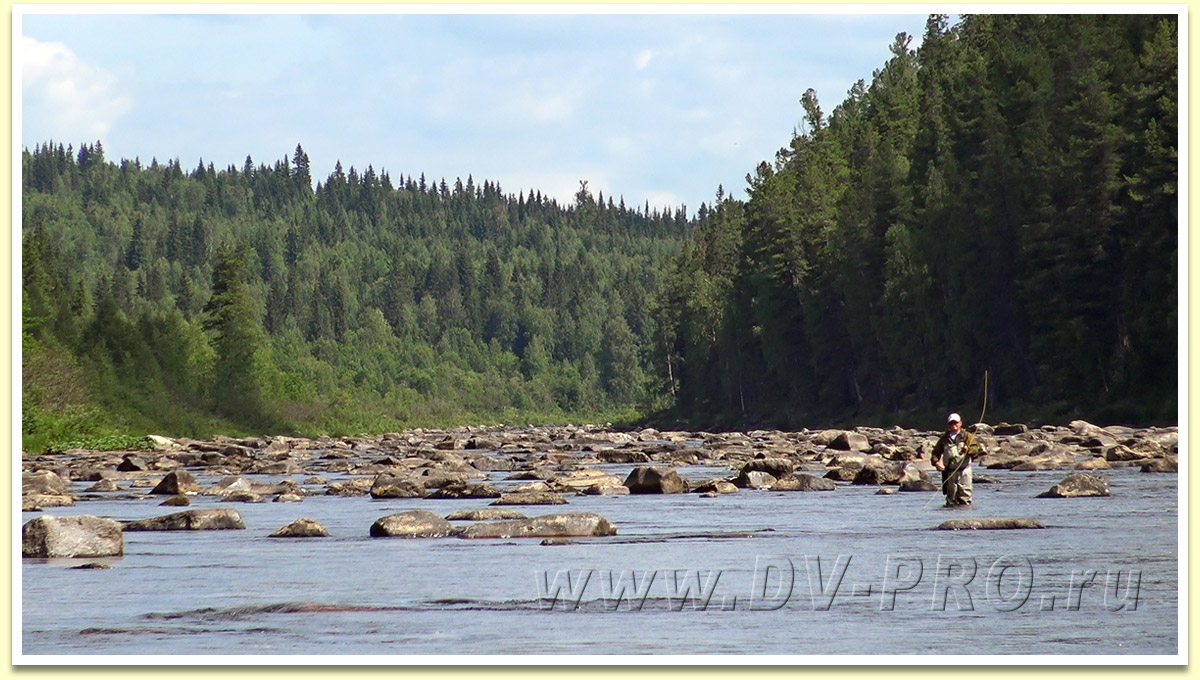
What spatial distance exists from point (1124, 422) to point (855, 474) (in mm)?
25569

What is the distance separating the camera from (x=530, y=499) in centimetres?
2670

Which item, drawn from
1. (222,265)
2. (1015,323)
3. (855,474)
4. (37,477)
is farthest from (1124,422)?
(222,265)

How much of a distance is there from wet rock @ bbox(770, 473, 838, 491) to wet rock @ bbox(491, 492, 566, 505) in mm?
4954

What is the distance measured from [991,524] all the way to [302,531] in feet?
28.9

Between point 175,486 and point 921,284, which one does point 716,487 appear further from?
point 921,284

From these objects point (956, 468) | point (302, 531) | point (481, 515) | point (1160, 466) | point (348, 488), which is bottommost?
point (348, 488)

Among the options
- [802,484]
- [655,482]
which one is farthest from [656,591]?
[802,484]

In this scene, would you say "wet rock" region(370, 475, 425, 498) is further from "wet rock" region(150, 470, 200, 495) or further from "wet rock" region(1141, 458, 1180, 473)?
"wet rock" region(1141, 458, 1180, 473)

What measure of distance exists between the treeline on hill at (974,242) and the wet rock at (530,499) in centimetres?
2622

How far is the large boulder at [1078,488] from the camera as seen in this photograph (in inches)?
1016

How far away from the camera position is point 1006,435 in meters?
52.1

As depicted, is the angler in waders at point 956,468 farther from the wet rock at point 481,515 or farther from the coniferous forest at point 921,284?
the coniferous forest at point 921,284

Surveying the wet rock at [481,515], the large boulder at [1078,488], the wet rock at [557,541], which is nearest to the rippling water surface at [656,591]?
the wet rock at [557,541]
